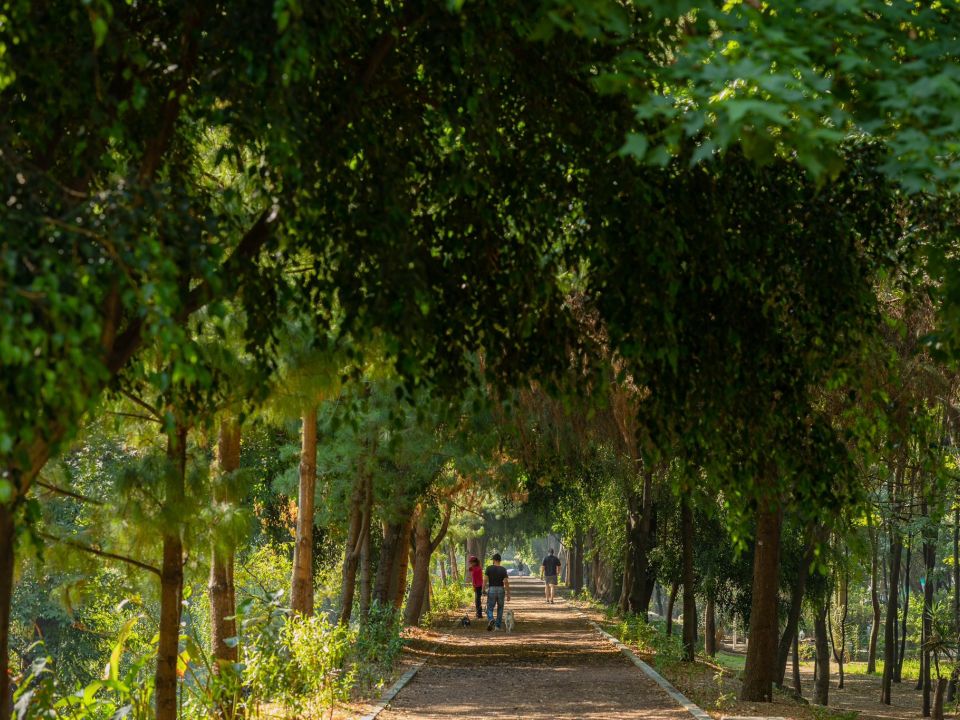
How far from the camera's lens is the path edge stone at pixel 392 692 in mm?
13254

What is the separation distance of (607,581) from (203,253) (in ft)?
144

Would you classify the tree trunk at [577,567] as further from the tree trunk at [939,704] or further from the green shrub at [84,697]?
the green shrub at [84,697]

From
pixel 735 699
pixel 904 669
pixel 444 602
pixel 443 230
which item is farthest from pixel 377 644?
pixel 904 669

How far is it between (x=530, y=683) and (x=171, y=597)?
896 cm

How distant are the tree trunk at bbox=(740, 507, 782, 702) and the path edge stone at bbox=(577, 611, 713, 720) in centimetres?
73

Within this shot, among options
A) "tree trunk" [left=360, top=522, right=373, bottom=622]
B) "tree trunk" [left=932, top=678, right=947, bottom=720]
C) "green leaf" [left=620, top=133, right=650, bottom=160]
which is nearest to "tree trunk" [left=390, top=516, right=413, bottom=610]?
"tree trunk" [left=360, top=522, right=373, bottom=622]

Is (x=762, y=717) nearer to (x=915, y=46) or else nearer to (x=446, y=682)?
(x=446, y=682)

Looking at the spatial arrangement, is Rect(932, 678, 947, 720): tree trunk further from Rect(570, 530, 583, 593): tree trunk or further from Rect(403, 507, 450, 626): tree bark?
Rect(570, 530, 583, 593): tree trunk

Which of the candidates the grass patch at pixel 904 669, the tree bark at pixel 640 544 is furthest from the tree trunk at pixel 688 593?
the grass patch at pixel 904 669

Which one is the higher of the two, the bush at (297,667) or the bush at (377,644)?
the bush at (297,667)

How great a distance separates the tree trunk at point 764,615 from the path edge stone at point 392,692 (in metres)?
4.20

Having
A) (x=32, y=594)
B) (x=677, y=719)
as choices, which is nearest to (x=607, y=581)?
(x=32, y=594)

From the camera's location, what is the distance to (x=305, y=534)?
47.5 feet

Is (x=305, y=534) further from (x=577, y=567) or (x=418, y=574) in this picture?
(x=577, y=567)
